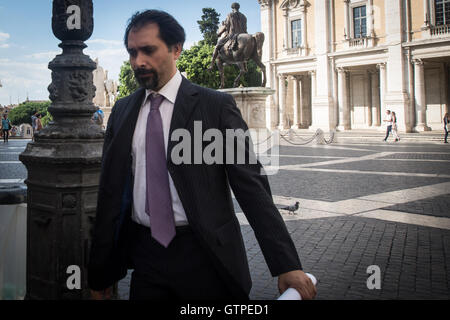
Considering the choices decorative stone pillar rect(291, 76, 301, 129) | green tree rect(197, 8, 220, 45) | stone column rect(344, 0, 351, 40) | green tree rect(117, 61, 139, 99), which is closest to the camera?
stone column rect(344, 0, 351, 40)

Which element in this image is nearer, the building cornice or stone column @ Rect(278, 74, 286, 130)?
the building cornice

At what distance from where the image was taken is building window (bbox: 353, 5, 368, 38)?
3604 cm

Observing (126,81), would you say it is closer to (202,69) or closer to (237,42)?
(202,69)

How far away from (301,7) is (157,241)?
40.6 meters

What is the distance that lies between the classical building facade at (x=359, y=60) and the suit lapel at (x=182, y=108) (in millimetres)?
32588

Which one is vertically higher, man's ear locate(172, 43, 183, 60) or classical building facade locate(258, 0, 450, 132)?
classical building facade locate(258, 0, 450, 132)

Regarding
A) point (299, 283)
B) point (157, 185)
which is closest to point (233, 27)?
point (157, 185)

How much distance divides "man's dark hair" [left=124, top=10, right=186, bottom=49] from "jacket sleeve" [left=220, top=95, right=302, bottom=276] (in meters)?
0.44

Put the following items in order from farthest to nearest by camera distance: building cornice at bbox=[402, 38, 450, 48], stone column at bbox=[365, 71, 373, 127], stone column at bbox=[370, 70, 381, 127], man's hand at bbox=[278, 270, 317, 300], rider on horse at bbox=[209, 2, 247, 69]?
stone column at bbox=[365, 71, 373, 127], stone column at bbox=[370, 70, 381, 127], building cornice at bbox=[402, 38, 450, 48], rider on horse at bbox=[209, 2, 247, 69], man's hand at bbox=[278, 270, 317, 300]

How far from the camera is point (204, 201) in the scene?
6.46 feet

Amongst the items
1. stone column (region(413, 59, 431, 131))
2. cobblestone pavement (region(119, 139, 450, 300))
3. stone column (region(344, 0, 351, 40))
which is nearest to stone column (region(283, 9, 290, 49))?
stone column (region(344, 0, 351, 40))

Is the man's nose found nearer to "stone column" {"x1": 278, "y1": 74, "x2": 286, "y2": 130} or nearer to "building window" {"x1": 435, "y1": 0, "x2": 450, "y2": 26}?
"building window" {"x1": 435, "y1": 0, "x2": 450, "y2": 26}

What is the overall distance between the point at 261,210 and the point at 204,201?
259 mm

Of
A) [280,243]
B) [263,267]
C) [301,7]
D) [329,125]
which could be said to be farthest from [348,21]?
[280,243]
